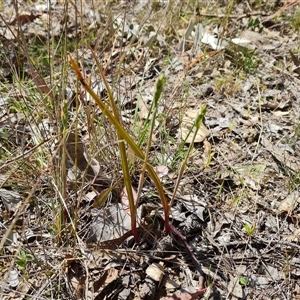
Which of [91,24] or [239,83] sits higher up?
[91,24]

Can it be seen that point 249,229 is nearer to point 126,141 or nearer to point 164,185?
point 164,185

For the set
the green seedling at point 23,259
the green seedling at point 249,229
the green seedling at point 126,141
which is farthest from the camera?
the green seedling at point 249,229

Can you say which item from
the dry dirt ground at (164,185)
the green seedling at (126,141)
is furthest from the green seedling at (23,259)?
the green seedling at (126,141)

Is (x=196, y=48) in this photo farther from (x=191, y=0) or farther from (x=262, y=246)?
(x=262, y=246)

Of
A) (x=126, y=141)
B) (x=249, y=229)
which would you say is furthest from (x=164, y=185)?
(x=126, y=141)

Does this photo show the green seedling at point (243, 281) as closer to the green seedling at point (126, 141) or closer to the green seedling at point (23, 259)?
the green seedling at point (126, 141)

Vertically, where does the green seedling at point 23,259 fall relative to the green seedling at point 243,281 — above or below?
above

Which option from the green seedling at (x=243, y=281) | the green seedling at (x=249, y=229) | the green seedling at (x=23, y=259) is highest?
the green seedling at (x=249, y=229)

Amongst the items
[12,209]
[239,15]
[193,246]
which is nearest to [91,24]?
[239,15]

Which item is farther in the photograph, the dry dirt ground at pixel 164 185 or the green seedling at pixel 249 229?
the green seedling at pixel 249 229

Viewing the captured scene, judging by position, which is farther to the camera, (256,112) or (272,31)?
(272,31)
